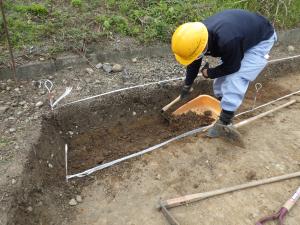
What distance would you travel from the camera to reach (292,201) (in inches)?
134

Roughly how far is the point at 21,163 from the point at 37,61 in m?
1.65

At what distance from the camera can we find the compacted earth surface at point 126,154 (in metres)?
3.38

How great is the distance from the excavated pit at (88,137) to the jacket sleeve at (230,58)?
889 millimetres

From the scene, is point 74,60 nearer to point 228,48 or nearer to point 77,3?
point 77,3

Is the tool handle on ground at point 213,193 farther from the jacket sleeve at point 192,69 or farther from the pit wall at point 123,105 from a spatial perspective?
the pit wall at point 123,105

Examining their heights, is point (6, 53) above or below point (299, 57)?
above

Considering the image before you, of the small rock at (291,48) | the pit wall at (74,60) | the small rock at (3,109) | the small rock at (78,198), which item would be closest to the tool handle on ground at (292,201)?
the small rock at (78,198)

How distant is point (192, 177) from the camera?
12.4 ft

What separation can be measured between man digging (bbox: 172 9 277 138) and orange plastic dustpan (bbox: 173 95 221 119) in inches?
12.1

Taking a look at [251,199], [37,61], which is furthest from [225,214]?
[37,61]

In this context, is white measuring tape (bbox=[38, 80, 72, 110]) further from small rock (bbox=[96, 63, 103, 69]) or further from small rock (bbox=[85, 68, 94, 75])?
small rock (bbox=[96, 63, 103, 69])

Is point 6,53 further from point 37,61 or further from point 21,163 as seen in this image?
point 21,163

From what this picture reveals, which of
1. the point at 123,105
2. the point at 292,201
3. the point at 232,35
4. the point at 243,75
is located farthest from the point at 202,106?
the point at 292,201

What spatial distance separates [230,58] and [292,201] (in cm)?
150
